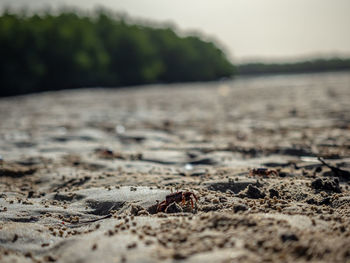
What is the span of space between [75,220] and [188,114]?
18.7 feet

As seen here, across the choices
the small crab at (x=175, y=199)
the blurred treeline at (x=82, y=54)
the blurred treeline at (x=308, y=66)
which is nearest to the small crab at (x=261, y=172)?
the small crab at (x=175, y=199)

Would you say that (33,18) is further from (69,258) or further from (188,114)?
(69,258)

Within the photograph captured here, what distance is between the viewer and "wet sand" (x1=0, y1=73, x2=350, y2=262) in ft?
5.29

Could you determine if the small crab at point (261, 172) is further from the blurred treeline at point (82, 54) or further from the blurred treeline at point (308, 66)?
the blurred treeline at point (308, 66)

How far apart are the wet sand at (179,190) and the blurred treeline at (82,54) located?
15.1 meters

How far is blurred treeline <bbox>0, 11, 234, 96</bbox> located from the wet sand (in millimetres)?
15089

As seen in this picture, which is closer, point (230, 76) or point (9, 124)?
point (9, 124)

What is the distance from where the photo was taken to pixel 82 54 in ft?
70.5

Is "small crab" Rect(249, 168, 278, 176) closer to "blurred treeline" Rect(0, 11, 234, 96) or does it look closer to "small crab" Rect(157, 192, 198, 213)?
"small crab" Rect(157, 192, 198, 213)

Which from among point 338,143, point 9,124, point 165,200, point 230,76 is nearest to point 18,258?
point 165,200

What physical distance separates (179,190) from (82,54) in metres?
20.5

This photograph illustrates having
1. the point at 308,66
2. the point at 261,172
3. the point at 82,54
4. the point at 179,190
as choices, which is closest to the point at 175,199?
the point at 179,190

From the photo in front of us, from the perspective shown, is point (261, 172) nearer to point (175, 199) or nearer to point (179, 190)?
point (179, 190)

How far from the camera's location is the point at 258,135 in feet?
16.1
